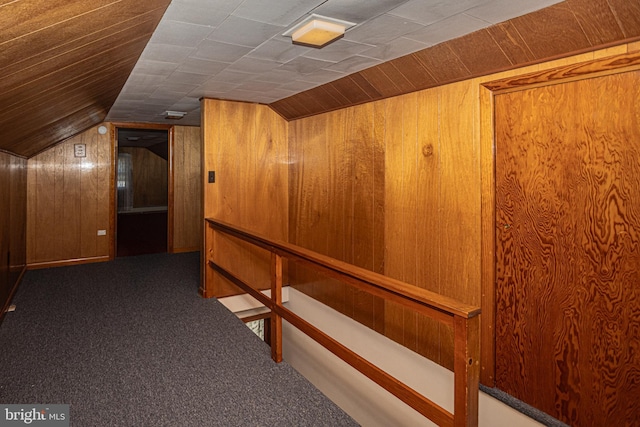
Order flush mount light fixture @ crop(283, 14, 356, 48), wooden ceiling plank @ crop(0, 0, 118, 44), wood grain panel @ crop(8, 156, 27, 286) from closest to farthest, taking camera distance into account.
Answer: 1. wooden ceiling plank @ crop(0, 0, 118, 44)
2. flush mount light fixture @ crop(283, 14, 356, 48)
3. wood grain panel @ crop(8, 156, 27, 286)

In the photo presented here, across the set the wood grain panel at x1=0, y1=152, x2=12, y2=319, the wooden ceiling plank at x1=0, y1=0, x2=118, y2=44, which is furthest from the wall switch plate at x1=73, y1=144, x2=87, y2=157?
the wooden ceiling plank at x1=0, y1=0, x2=118, y2=44

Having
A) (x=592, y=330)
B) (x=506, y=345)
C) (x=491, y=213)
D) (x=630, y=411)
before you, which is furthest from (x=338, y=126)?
(x=630, y=411)

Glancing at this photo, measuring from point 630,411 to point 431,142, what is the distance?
76.5 inches

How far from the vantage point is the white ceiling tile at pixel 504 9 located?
1.82 meters

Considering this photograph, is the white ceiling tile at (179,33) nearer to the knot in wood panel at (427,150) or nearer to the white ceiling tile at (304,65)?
the white ceiling tile at (304,65)

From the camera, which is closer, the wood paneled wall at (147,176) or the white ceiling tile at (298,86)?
the white ceiling tile at (298,86)

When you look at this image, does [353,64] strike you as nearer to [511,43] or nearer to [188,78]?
[511,43]

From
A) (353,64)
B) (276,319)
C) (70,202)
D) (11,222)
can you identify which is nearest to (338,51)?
(353,64)

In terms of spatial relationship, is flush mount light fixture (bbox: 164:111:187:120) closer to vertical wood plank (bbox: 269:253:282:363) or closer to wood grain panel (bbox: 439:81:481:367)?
vertical wood plank (bbox: 269:253:282:363)

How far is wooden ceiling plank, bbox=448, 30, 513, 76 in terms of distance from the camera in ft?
7.34

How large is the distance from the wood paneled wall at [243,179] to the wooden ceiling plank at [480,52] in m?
2.45

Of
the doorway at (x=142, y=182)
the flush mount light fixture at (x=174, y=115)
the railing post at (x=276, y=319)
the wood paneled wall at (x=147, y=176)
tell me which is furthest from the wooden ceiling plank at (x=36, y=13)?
the wood paneled wall at (x=147, y=176)

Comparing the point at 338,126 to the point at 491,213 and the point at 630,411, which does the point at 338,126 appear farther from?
the point at 630,411

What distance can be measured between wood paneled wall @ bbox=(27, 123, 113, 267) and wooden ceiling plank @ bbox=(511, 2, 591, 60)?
549 centimetres
